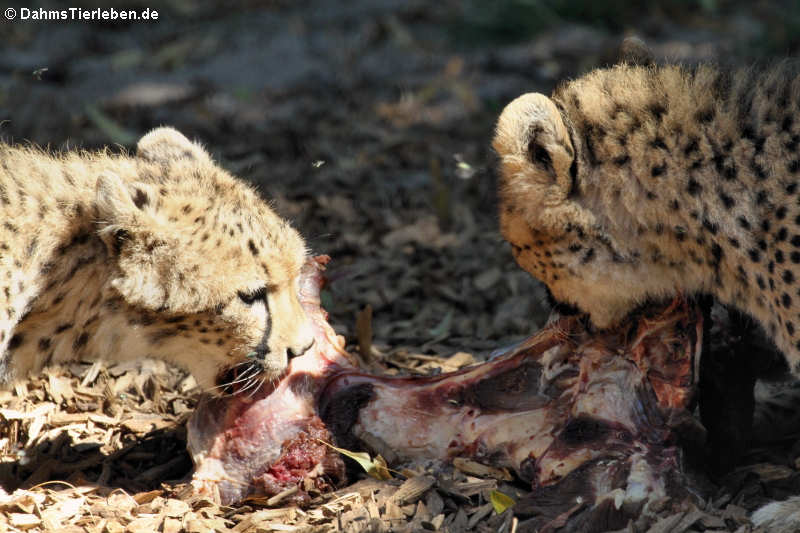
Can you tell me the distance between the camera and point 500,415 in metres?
4.43

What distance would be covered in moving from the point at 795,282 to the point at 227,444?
8.03 ft

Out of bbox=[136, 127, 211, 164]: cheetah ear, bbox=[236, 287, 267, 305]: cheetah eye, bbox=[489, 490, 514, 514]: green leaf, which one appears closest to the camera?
bbox=[489, 490, 514, 514]: green leaf

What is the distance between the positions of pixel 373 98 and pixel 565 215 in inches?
213

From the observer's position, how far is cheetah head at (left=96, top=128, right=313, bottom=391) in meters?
4.07

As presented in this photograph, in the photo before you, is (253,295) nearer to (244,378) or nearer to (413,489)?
(244,378)

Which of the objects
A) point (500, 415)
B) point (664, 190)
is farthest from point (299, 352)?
point (664, 190)

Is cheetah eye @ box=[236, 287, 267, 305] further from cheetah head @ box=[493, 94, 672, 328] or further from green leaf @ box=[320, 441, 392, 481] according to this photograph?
cheetah head @ box=[493, 94, 672, 328]

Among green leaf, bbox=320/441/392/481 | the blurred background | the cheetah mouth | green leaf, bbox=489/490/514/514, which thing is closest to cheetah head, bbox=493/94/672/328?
green leaf, bbox=489/490/514/514

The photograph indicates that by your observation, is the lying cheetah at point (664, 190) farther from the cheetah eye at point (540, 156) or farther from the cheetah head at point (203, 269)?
the cheetah head at point (203, 269)

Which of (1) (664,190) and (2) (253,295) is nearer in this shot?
(1) (664,190)

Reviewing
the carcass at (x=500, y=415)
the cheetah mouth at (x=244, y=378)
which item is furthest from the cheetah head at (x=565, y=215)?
the cheetah mouth at (x=244, y=378)

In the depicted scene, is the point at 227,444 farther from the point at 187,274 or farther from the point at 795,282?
the point at 795,282

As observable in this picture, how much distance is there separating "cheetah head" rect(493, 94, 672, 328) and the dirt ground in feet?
2.91

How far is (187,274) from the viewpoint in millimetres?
4137
